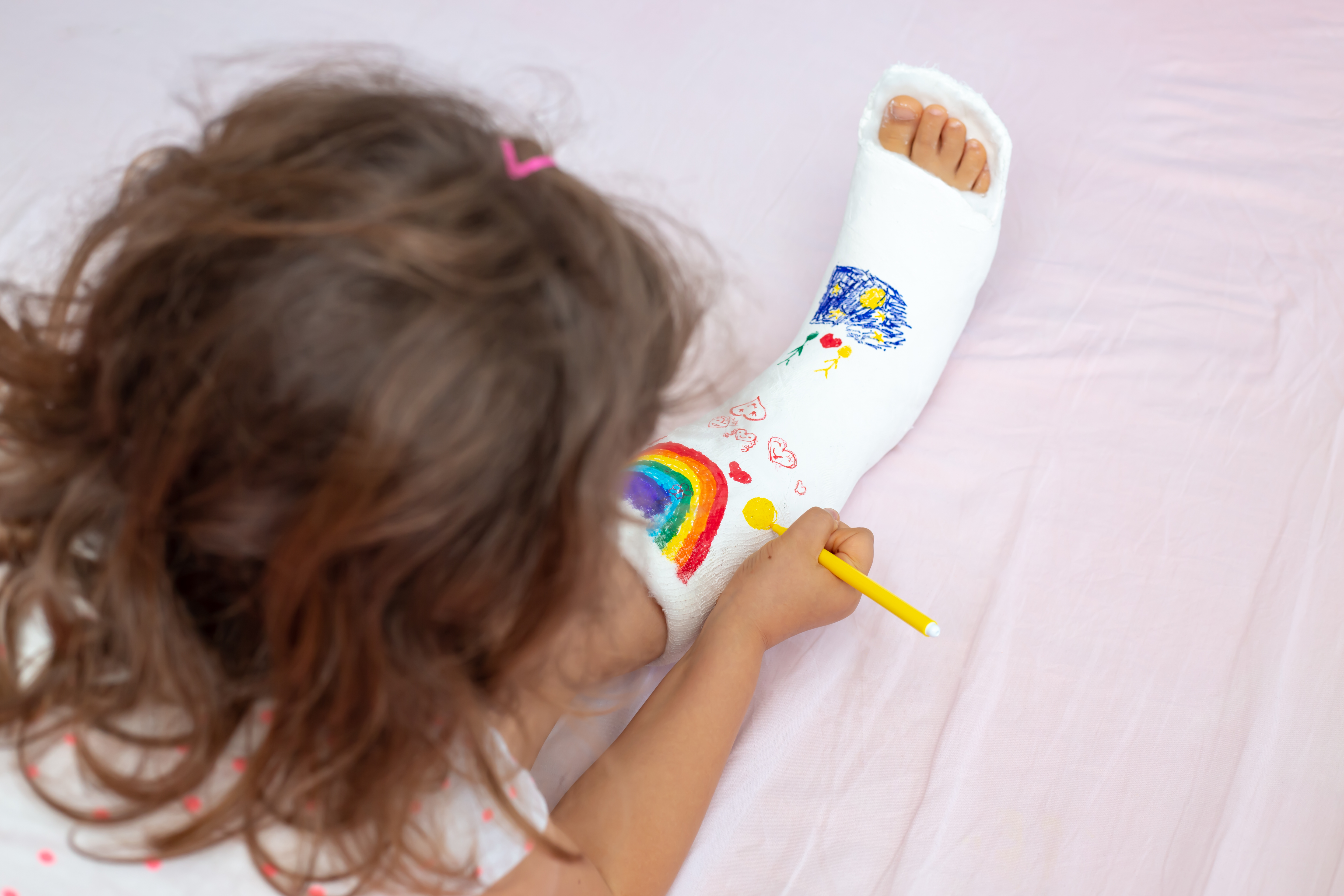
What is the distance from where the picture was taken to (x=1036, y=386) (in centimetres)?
A: 84

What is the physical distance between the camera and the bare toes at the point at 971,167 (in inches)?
34.1

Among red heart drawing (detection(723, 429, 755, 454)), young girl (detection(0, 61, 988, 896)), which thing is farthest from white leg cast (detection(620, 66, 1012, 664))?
young girl (detection(0, 61, 988, 896))

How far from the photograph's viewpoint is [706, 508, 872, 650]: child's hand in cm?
67

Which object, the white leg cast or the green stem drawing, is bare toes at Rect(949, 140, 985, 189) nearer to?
the white leg cast

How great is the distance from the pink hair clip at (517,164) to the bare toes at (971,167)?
547 millimetres

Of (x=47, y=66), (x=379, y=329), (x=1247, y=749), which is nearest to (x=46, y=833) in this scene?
(x=379, y=329)

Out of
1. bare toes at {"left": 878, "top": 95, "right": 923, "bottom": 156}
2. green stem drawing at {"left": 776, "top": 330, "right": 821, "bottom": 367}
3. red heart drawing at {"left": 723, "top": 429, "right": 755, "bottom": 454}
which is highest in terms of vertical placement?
bare toes at {"left": 878, "top": 95, "right": 923, "bottom": 156}

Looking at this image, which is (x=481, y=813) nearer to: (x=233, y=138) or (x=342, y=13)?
(x=233, y=138)

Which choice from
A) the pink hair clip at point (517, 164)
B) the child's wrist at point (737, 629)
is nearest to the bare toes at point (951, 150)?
the child's wrist at point (737, 629)

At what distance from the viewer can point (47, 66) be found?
102 centimetres

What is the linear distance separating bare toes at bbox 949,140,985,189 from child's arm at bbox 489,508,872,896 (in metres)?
0.36

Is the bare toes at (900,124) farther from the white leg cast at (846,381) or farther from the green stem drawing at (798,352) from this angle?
the green stem drawing at (798,352)

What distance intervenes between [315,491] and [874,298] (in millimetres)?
570

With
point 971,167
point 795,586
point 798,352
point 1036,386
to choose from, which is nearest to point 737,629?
point 795,586
